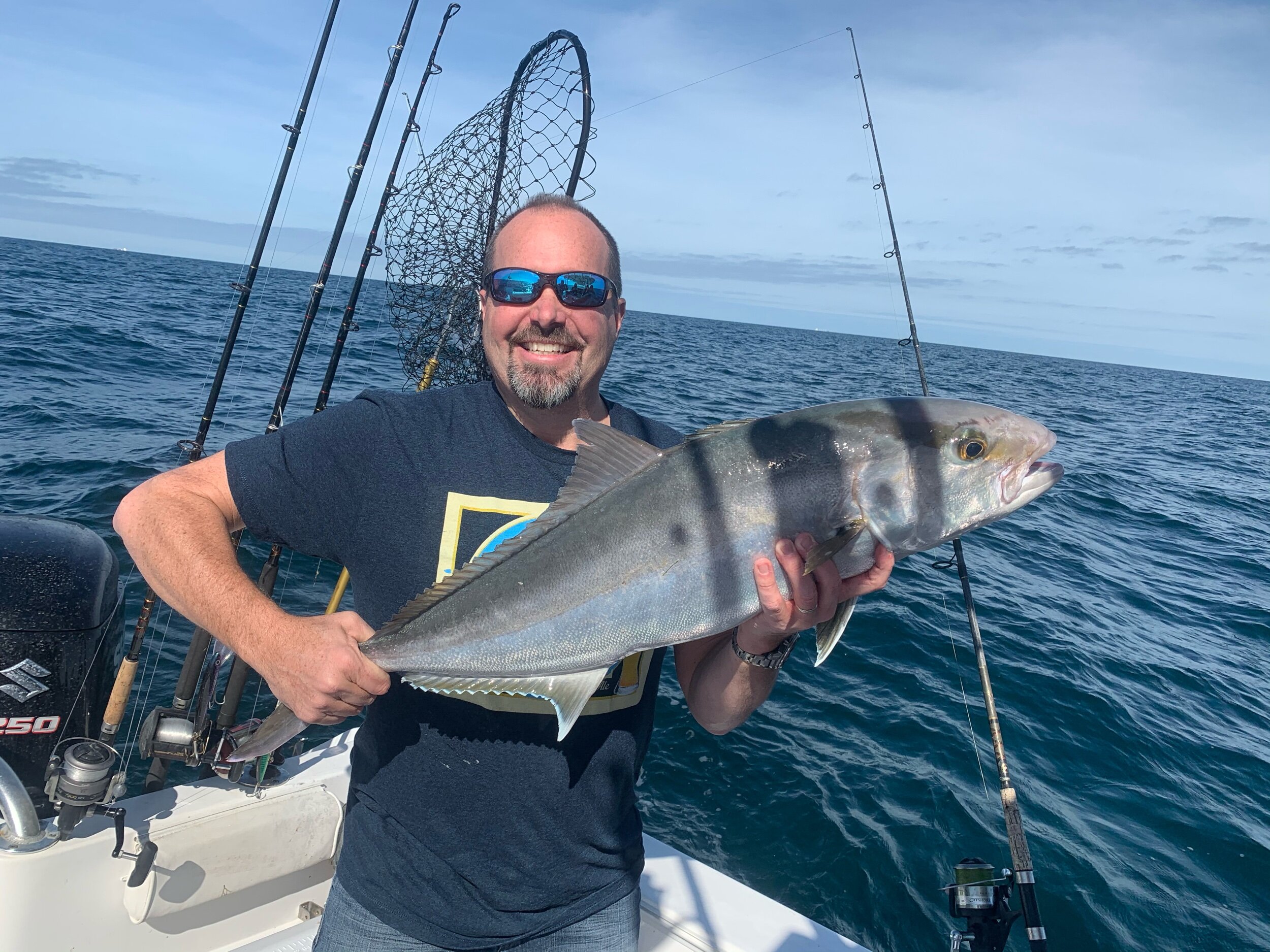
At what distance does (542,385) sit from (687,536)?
0.81m

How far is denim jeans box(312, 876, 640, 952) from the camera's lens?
2467 millimetres

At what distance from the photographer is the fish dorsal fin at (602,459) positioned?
2453mm

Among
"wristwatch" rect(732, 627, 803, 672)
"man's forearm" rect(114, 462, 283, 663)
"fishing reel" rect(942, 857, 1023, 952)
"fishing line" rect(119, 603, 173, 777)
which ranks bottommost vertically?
"fishing line" rect(119, 603, 173, 777)

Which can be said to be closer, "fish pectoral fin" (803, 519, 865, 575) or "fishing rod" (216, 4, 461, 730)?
"fish pectoral fin" (803, 519, 865, 575)

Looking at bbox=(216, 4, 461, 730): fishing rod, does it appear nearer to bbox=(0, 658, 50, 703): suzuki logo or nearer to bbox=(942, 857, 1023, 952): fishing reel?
bbox=(0, 658, 50, 703): suzuki logo

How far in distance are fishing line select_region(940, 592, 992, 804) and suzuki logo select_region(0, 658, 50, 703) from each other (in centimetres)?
691

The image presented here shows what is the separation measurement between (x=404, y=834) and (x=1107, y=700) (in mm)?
8624

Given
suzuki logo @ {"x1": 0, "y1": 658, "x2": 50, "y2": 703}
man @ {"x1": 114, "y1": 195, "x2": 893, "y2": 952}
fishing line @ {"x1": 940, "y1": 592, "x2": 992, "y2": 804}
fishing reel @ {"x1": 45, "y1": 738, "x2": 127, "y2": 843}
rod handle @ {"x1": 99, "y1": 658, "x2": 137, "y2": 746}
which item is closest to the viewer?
man @ {"x1": 114, "y1": 195, "x2": 893, "y2": 952}

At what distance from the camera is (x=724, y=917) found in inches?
148

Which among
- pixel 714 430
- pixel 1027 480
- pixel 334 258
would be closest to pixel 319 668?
pixel 714 430

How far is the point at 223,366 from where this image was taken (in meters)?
5.17

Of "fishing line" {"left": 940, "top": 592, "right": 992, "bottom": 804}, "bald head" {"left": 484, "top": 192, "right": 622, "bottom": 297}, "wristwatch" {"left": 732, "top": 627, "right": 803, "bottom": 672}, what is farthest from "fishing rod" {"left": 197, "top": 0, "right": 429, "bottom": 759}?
"fishing line" {"left": 940, "top": 592, "right": 992, "bottom": 804}

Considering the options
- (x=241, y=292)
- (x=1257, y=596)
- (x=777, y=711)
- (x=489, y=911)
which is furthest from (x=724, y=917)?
(x=1257, y=596)

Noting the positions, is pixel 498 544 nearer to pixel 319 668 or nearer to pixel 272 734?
pixel 319 668
